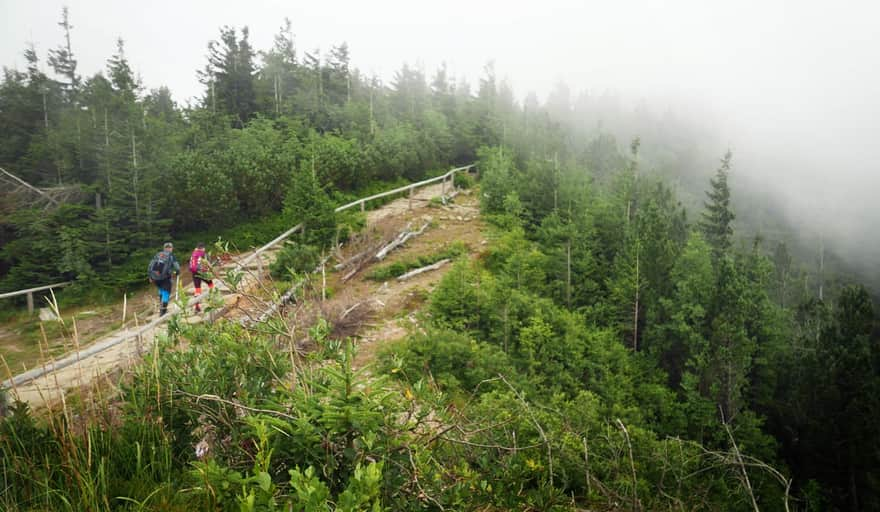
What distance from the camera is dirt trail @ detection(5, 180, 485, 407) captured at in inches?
216

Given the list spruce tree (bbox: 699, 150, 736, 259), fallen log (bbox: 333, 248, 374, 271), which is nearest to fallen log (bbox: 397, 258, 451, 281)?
fallen log (bbox: 333, 248, 374, 271)

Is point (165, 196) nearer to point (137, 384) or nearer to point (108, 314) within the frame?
point (108, 314)

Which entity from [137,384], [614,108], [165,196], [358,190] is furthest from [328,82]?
[614,108]

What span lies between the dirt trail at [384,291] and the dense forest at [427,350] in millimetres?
923

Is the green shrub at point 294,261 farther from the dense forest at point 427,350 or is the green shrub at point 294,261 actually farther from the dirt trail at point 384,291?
the dense forest at point 427,350

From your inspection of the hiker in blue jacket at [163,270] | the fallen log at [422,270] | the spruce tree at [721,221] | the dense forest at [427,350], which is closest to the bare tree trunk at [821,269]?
the spruce tree at [721,221]

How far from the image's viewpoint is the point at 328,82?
37.2m

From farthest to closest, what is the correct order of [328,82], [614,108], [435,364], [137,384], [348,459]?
1. [614,108]
2. [328,82]
3. [435,364]
4. [137,384]
5. [348,459]

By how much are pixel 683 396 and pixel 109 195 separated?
26259 mm

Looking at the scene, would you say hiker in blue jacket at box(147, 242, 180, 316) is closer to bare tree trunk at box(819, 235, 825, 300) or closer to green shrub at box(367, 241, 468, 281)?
green shrub at box(367, 241, 468, 281)

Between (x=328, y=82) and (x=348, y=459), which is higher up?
(x=328, y=82)

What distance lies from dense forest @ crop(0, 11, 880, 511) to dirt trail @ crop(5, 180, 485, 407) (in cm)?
92

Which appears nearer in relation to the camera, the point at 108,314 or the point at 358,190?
the point at 108,314

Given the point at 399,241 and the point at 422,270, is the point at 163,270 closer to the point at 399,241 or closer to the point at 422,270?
the point at 422,270
